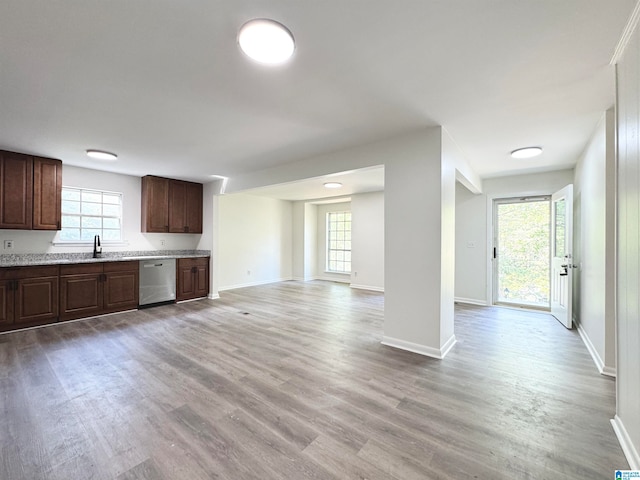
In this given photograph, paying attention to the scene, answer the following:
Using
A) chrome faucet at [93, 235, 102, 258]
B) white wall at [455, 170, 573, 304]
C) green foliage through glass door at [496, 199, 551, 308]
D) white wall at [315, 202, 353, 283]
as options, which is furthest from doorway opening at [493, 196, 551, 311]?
chrome faucet at [93, 235, 102, 258]

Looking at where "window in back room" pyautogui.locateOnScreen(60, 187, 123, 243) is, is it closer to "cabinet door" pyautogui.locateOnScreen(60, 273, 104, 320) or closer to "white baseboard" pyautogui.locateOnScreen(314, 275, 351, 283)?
"cabinet door" pyautogui.locateOnScreen(60, 273, 104, 320)

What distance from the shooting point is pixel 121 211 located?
5191 millimetres

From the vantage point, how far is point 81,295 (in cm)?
422

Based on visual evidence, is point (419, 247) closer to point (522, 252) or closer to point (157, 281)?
Answer: point (522, 252)

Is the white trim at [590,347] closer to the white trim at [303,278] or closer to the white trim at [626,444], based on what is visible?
the white trim at [626,444]

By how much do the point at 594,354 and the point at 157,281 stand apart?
6.42 meters

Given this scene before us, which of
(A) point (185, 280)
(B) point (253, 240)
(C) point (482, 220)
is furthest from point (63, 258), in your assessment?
(C) point (482, 220)

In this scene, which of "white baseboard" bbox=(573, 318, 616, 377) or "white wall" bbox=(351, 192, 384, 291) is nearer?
"white baseboard" bbox=(573, 318, 616, 377)

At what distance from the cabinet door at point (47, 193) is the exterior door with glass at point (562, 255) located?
777 centimetres

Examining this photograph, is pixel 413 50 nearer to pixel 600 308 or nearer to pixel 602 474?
pixel 602 474

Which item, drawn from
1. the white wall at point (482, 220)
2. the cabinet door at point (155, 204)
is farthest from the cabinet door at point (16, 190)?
the white wall at point (482, 220)

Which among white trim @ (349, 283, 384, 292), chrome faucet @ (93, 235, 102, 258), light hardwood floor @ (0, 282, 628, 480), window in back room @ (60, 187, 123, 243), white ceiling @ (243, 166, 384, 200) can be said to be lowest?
light hardwood floor @ (0, 282, 628, 480)

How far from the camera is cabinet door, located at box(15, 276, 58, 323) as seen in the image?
3.70 meters

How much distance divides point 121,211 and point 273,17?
5217mm
